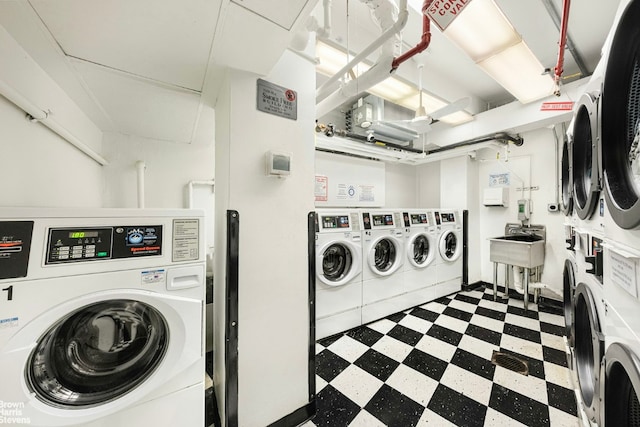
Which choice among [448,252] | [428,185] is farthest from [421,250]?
[428,185]

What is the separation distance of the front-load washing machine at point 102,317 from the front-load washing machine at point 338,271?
1.18m

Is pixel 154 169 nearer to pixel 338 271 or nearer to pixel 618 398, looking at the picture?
pixel 338 271

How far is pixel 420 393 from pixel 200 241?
5.36 ft

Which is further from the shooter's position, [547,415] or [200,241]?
[547,415]


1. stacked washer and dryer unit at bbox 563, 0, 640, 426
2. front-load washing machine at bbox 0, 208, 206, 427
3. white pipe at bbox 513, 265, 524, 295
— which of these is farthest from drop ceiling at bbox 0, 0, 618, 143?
white pipe at bbox 513, 265, 524, 295

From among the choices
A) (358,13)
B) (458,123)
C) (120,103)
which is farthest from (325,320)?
(458,123)

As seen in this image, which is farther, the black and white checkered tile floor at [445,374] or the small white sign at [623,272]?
the black and white checkered tile floor at [445,374]

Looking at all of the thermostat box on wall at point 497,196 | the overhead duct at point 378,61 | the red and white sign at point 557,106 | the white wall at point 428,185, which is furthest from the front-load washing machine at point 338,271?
the white wall at point 428,185

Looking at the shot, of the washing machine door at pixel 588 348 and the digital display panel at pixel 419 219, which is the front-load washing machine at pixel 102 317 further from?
the digital display panel at pixel 419 219

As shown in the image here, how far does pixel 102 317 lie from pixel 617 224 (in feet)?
6.01

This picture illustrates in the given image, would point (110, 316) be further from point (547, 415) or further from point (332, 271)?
point (547, 415)

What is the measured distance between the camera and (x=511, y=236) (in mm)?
3070

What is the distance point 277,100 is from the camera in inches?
46.1

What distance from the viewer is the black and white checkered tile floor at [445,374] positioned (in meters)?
1.26
